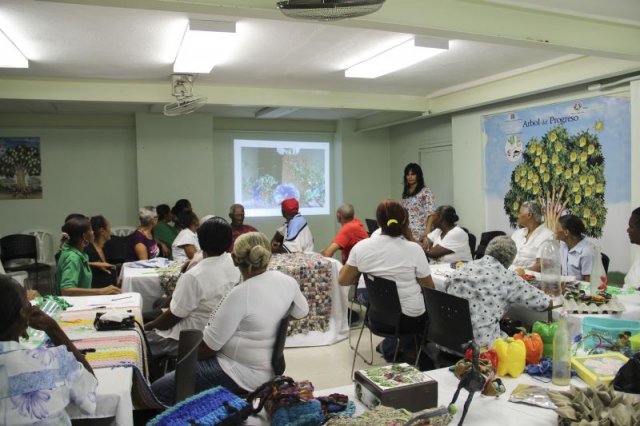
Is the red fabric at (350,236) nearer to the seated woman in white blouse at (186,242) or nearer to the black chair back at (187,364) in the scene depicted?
the seated woman in white blouse at (186,242)

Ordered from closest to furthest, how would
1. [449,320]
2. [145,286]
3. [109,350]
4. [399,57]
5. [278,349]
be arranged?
[109,350]
[278,349]
[449,320]
[145,286]
[399,57]

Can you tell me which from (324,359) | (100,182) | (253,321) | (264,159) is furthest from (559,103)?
(100,182)

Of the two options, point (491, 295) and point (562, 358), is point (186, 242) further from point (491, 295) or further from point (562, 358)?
point (562, 358)

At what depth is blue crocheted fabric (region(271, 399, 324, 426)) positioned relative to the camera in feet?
5.09

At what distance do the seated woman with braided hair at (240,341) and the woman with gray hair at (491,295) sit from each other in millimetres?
1051

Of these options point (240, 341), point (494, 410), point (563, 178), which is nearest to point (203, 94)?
point (563, 178)

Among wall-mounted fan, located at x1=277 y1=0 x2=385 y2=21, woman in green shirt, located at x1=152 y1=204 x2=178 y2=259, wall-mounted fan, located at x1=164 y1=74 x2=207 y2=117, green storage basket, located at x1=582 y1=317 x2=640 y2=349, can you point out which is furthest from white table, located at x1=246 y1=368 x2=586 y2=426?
woman in green shirt, located at x1=152 y1=204 x2=178 y2=259

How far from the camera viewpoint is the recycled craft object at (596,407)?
4.67 feet

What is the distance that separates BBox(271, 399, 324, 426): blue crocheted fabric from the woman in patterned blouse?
4.62 meters

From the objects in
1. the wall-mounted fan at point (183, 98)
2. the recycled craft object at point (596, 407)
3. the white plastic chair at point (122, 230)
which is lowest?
the recycled craft object at point (596, 407)

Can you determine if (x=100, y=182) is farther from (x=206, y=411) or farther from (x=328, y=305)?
(x=206, y=411)

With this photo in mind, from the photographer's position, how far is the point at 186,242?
4848 millimetres

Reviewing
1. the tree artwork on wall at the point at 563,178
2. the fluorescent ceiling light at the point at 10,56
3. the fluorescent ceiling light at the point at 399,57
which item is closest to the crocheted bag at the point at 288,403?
the fluorescent ceiling light at the point at 399,57

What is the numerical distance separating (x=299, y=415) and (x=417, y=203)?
4.80 meters
